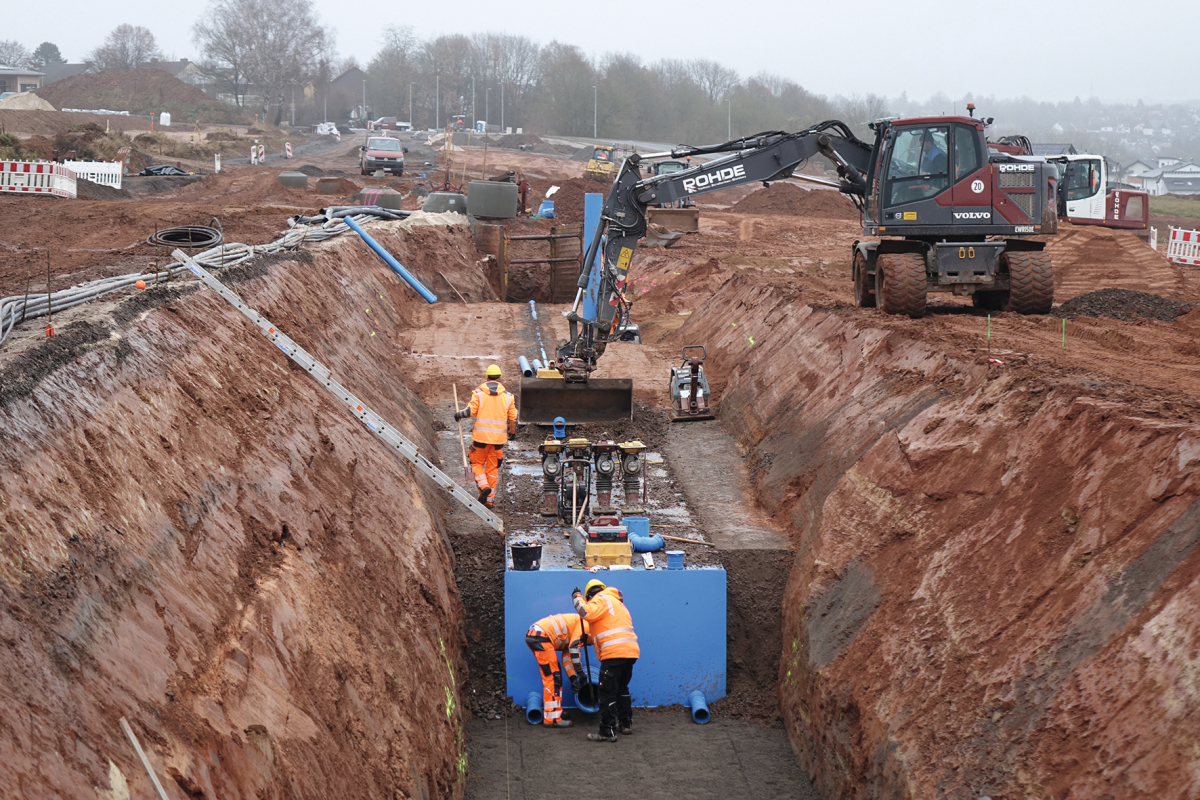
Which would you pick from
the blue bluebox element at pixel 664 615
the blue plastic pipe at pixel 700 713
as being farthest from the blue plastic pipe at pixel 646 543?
the blue plastic pipe at pixel 700 713

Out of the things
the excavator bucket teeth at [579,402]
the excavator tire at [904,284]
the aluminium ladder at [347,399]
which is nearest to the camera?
the aluminium ladder at [347,399]

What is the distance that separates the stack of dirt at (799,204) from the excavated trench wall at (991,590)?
109 ft

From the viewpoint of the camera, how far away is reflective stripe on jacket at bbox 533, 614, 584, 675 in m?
9.98

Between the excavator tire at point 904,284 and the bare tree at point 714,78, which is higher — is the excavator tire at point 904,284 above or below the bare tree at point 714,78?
below

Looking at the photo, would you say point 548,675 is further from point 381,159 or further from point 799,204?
point 381,159

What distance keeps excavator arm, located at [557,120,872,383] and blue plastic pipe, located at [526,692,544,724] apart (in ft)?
20.7

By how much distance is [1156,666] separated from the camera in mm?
6016

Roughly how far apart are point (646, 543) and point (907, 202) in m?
7.01

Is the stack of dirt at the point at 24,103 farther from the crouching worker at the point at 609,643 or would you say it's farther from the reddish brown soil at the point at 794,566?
the crouching worker at the point at 609,643

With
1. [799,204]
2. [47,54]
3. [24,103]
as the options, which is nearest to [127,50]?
[47,54]

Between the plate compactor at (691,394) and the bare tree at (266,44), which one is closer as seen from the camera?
the plate compactor at (691,394)

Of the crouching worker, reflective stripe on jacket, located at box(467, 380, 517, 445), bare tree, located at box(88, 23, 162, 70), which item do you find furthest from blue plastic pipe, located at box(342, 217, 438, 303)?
bare tree, located at box(88, 23, 162, 70)

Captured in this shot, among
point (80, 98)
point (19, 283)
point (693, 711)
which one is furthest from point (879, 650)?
point (80, 98)

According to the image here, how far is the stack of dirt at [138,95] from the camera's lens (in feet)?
291
